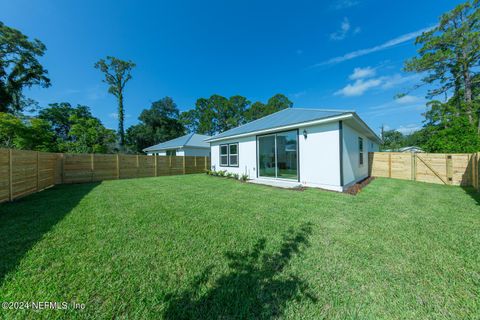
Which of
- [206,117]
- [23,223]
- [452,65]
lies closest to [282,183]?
[23,223]

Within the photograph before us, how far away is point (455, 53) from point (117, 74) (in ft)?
111

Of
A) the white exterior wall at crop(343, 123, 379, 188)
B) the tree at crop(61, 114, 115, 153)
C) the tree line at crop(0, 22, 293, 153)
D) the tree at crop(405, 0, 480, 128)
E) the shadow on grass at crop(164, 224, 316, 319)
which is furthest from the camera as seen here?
the tree at crop(61, 114, 115, 153)

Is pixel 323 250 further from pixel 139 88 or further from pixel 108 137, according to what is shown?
pixel 139 88

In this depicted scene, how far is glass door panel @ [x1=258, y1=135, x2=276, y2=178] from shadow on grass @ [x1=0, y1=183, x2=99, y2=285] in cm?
723

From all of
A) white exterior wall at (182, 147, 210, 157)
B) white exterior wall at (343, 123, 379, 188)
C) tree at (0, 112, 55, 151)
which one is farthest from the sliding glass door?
tree at (0, 112, 55, 151)

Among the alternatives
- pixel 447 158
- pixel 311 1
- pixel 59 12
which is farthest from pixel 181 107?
pixel 447 158

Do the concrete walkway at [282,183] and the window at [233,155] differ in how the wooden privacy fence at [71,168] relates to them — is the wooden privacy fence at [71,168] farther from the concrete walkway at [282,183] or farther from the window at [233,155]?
the concrete walkway at [282,183]

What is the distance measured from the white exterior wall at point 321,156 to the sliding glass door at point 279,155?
1.21ft

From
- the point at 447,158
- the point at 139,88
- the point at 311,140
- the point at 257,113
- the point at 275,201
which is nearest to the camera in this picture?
the point at 275,201

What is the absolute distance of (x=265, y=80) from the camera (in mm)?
20172

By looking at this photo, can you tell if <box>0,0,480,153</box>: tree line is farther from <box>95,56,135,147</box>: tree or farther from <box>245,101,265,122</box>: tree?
<box>245,101,265,122</box>: tree

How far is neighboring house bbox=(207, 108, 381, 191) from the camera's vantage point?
6355 millimetres

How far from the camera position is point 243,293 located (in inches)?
69.0

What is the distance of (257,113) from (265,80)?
13.1 metres
